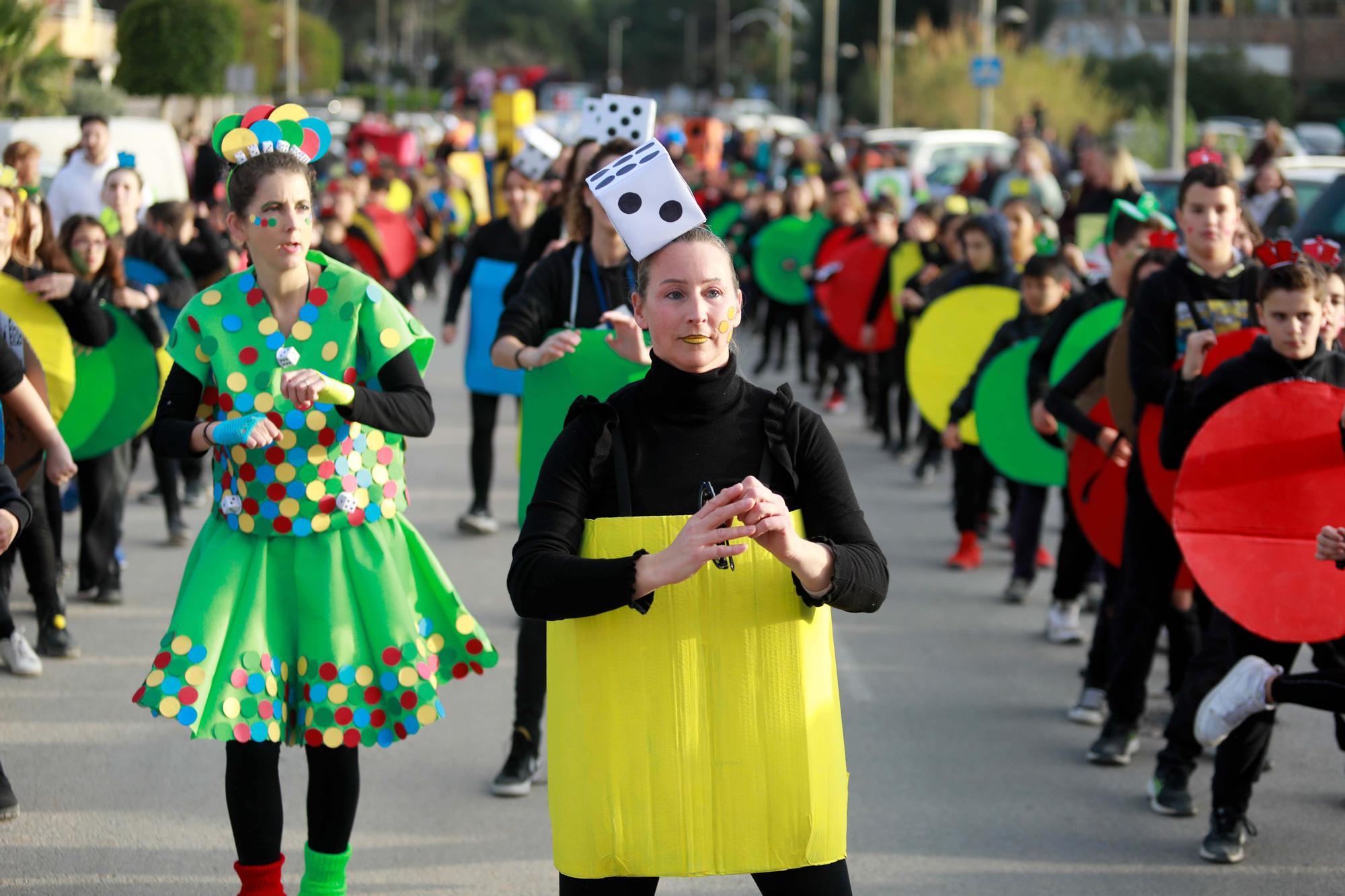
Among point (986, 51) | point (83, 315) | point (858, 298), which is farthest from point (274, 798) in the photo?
point (986, 51)

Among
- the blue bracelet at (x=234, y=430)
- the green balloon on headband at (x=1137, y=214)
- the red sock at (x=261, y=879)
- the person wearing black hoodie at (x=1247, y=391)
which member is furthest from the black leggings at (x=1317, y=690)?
the blue bracelet at (x=234, y=430)

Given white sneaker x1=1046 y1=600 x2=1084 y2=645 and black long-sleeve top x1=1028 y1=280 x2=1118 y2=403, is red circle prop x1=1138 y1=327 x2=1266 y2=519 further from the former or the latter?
white sneaker x1=1046 y1=600 x2=1084 y2=645

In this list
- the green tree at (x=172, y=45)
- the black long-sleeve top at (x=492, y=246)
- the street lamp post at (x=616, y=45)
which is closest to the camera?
the black long-sleeve top at (x=492, y=246)

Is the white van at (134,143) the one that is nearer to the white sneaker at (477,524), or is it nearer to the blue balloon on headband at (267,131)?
the white sneaker at (477,524)

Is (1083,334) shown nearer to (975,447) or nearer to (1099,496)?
(1099,496)

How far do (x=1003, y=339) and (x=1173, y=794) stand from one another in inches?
139

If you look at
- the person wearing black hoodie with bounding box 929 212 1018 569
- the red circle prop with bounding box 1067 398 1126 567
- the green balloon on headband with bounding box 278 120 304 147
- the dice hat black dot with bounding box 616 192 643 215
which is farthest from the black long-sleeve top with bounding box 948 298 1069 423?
the dice hat black dot with bounding box 616 192 643 215

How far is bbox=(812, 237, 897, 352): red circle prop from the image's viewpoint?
1305 centimetres

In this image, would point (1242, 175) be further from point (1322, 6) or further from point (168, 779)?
point (1322, 6)

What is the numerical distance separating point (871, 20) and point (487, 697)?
6997 centimetres

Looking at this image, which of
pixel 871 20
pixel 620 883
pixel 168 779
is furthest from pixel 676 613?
pixel 871 20

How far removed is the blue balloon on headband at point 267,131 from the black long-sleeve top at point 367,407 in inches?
23.5

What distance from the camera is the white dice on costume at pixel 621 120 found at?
23.6 ft

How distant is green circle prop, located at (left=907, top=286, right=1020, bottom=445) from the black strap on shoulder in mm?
6545
